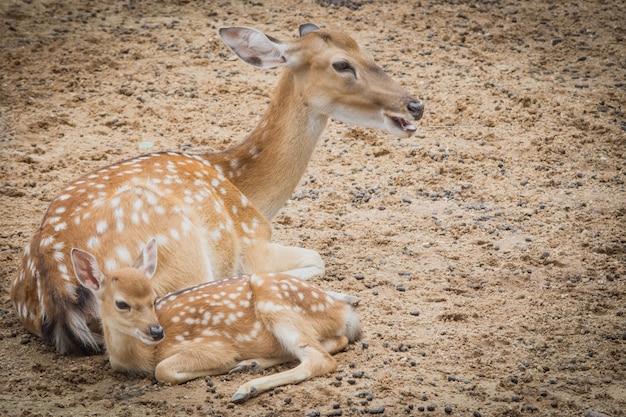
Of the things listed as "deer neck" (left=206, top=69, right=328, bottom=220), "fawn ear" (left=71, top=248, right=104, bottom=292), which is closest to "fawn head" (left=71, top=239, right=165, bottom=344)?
"fawn ear" (left=71, top=248, right=104, bottom=292)

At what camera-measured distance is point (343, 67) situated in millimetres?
5980

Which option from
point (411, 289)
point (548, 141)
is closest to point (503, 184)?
point (548, 141)

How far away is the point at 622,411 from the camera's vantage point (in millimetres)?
4375

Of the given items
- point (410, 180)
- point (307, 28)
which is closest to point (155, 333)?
point (307, 28)

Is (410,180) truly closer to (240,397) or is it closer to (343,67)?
(343,67)

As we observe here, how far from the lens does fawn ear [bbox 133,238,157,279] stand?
4.72 meters

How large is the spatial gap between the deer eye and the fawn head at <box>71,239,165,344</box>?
2.05 meters

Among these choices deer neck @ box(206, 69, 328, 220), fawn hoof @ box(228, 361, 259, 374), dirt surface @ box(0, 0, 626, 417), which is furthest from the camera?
deer neck @ box(206, 69, 328, 220)

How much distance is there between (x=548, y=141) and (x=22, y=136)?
4562 millimetres

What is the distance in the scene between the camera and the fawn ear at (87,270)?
14.8 feet

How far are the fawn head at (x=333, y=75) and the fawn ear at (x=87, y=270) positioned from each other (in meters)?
2.03

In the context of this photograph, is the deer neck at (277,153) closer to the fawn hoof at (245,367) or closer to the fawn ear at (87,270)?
the fawn hoof at (245,367)

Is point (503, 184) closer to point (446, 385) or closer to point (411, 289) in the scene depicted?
point (411, 289)

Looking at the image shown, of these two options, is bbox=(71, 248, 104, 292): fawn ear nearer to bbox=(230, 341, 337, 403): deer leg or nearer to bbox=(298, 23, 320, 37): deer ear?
bbox=(230, 341, 337, 403): deer leg
